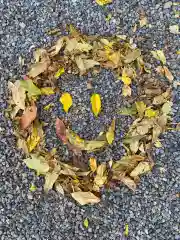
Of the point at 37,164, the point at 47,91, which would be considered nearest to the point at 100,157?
the point at 37,164

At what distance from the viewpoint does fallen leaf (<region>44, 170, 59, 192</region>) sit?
2.21 m

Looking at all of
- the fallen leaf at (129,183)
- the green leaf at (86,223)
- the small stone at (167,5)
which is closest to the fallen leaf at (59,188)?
the green leaf at (86,223)

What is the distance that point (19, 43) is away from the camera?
7.97 ft

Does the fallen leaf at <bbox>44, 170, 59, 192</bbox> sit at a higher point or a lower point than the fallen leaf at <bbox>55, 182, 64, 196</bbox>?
higher

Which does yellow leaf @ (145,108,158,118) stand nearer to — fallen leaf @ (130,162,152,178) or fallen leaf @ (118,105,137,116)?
fallen leaf @ (118,105,137,116)

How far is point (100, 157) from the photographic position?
2.26 m

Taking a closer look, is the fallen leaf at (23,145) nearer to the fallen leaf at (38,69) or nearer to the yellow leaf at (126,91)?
the fallen leaf at (38,69)

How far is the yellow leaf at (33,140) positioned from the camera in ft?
7.40

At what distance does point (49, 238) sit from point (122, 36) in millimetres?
941

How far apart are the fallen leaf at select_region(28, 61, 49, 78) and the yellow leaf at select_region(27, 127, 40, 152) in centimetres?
24

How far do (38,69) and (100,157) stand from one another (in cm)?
46

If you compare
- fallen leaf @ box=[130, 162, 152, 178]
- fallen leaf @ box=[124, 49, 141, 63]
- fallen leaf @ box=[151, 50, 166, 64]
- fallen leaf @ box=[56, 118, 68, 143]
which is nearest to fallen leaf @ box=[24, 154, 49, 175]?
fallen leaf @ box=[56, 118, 68, 143]

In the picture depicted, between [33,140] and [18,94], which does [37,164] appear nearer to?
[33,140]

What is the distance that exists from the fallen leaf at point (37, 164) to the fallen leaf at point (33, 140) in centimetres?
4
